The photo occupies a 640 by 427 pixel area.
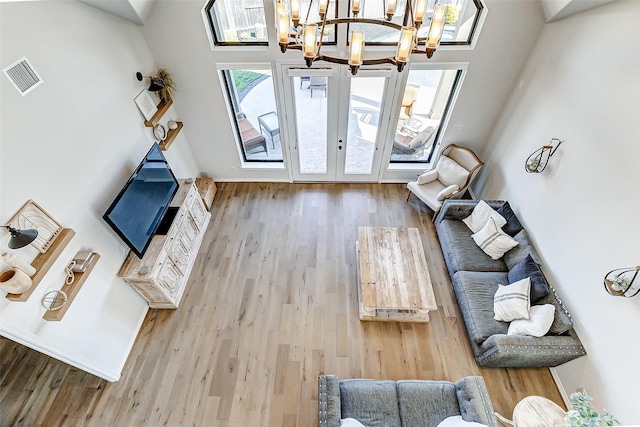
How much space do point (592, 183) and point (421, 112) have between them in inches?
98.6

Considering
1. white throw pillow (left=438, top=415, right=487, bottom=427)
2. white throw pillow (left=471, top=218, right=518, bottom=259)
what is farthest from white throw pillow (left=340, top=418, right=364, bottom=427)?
white throw pillow (left=471, top=218, right=518, bottom=259)

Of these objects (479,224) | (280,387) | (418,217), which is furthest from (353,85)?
(280,387)

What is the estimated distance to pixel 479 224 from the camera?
4262mm

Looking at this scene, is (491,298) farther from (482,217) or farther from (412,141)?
(412,141)

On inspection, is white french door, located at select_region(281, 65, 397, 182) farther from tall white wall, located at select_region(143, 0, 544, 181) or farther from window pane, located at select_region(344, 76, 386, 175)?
tall white wall, located at select_region(143, 0, 544, 181)

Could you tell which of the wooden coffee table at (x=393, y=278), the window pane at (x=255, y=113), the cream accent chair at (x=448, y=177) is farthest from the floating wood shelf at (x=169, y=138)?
the cream accent chair at (x=448, y=177)

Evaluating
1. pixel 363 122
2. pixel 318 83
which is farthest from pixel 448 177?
pixel 318 83

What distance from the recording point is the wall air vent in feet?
7.70

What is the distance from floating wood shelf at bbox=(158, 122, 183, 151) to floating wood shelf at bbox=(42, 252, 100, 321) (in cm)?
186

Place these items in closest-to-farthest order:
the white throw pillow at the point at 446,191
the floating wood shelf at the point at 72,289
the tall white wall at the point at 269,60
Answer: the floating wood shelf at the point at 72,289 → the tall white wall at the point at 269,60 → the white throw pillow at the point at 446,191

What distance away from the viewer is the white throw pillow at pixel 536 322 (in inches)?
121

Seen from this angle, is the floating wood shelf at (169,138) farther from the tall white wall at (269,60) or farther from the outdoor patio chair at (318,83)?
the outdoor patio chair at (318,83)

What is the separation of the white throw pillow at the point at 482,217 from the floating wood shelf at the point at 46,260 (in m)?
4.66

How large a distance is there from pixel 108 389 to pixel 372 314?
3078 millimetres
